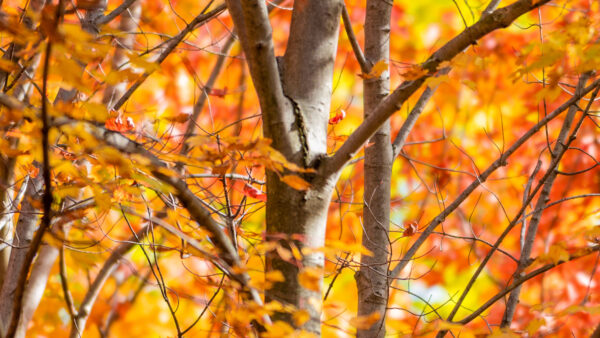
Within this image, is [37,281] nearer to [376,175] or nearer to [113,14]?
[113,14]

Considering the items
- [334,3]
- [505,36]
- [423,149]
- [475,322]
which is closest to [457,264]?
[475,322]

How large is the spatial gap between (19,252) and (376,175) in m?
1.73

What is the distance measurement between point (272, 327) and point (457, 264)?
3.96 m

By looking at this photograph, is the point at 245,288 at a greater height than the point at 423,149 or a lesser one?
lesser

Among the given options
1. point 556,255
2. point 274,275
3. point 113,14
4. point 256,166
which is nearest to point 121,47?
point 113,14

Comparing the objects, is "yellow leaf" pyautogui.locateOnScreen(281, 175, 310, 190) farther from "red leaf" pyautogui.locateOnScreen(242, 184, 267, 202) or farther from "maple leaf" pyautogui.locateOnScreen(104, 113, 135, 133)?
"maple leaf" pyautogui.locateOnScreen(104, 113, 135, 133)

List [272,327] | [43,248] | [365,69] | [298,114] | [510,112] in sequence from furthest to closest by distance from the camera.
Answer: [510,112] → [43,248] → [365,69] → [298,114] → [272,327]

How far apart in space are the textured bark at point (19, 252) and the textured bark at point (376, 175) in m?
1.54

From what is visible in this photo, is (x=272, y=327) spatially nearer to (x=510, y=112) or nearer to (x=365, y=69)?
(x=365, y=69)

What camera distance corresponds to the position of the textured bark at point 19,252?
2387 mm

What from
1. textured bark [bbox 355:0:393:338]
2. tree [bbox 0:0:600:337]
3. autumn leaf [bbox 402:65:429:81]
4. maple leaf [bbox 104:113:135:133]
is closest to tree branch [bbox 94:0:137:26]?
tree [bbox 0:0:600:337]

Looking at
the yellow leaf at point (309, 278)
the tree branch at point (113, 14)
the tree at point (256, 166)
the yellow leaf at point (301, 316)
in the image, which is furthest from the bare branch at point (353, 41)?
the yellow leaf at point (301, 316)

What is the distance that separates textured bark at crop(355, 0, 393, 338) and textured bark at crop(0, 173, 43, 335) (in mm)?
1536

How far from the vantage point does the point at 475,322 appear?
14.8 feet
